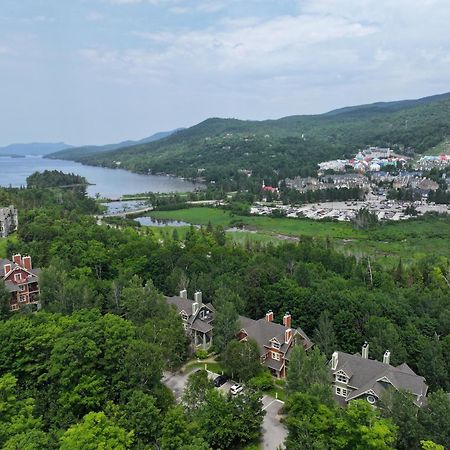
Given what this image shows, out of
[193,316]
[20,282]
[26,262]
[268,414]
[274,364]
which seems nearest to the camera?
[268,414]

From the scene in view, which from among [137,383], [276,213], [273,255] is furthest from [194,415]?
[276,213]

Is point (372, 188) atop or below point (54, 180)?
below

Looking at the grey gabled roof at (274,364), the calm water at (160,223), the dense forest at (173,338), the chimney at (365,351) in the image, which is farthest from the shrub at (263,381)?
the calm water at (160,223)

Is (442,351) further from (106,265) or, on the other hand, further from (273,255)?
(106,265)

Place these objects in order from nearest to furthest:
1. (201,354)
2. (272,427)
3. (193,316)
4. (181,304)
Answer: (272,427) < (201,354) < (193,316) < (181,304)

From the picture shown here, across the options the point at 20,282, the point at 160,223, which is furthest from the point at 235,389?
the point at 160,223

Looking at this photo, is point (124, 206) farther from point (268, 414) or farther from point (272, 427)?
point (272, 427)

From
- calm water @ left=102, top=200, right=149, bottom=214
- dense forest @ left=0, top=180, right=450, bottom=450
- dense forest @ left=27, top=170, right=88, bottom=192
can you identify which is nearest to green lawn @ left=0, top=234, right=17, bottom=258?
dense forest @ left=0, top=180, right=450, bottom=450

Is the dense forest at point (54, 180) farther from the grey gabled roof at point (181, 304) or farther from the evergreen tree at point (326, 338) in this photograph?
the evergreen tree at point (326, 338)
